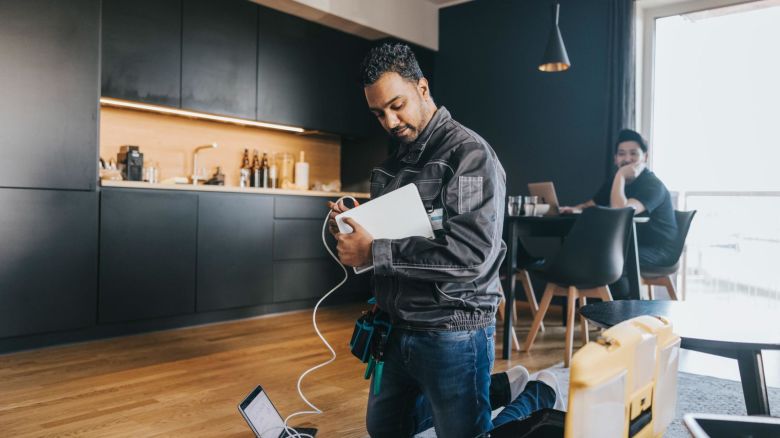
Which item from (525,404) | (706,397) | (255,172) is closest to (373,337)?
(525,404)

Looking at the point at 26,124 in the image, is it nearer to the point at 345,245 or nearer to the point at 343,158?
the point at 345,245

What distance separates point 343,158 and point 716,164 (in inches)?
116

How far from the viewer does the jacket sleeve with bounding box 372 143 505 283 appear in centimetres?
133

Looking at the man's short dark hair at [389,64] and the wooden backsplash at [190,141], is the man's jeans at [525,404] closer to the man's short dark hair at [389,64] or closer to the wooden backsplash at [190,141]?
the man's short dark hair at [389,64]

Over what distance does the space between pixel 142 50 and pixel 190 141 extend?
35.3 inches

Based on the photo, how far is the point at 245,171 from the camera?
4688 mm

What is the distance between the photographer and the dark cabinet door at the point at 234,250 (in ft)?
12.5

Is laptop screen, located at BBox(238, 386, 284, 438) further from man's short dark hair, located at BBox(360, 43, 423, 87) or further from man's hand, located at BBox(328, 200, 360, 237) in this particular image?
man's short dark hair, located at BBox(360, 43, 423, 87)

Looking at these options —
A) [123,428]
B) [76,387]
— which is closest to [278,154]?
[76,387]

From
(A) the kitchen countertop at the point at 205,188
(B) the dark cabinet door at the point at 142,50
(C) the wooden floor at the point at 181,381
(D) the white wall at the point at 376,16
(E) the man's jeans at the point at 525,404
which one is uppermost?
(D) the white wall at the point at 376,16

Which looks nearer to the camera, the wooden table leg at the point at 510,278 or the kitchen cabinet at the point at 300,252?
the wooden table leg at the point at 510,278

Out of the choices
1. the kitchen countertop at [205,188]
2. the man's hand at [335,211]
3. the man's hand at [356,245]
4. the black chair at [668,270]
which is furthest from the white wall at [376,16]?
the man's hand at [356,245]

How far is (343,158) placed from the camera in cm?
555

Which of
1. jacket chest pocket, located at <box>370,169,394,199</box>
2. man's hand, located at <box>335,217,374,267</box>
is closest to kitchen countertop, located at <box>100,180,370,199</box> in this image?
jacket chest pocket, located at <box>370,169,394,199</box>
